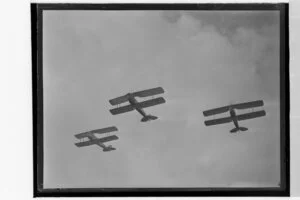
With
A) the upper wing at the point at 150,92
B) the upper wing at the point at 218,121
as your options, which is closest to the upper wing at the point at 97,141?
the upper wing at the point at 150,92

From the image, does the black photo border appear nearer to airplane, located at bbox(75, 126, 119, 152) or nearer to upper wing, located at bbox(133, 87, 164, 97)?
airplane, located at bbox(75, 126, 119, 152)

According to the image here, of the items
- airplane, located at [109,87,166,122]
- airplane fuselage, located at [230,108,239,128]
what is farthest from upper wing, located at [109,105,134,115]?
airplane fuselage, located at [230,108,239,128]

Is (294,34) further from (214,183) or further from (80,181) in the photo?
(80,181)

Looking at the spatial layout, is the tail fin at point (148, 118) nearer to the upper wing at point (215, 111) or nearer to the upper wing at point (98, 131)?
the upper wing at point (98, 131)

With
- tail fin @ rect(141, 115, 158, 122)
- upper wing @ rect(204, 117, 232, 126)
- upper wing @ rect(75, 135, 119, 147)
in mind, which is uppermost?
tail fin @ rect(141, 115, 158, 122)

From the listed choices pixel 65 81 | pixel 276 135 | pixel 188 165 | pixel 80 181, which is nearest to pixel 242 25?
pixel 276 135

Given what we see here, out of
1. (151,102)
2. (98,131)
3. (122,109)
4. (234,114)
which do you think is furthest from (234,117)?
(98,131)

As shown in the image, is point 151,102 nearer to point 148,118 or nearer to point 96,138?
point 148,118

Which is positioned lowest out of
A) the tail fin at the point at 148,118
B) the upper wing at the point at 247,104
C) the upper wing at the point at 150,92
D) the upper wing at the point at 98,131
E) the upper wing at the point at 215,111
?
the upper wing at the point at 98,131
